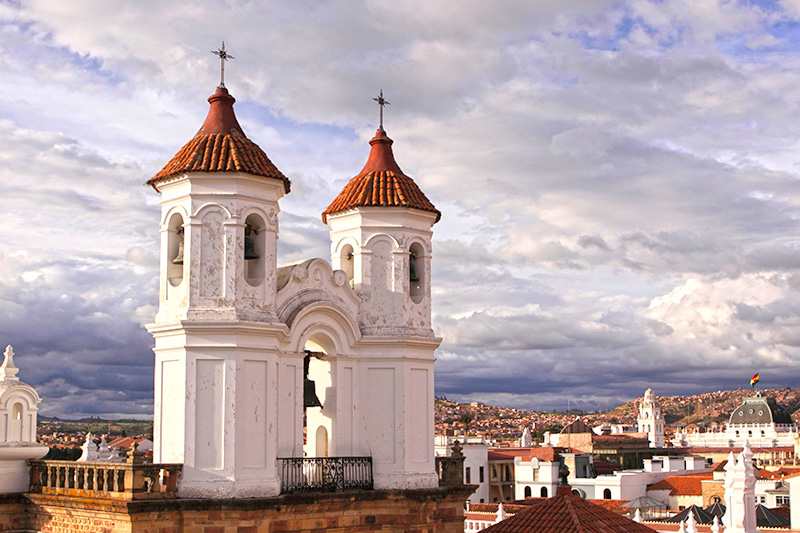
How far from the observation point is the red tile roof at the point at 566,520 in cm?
1706

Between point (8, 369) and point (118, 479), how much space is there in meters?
4.19

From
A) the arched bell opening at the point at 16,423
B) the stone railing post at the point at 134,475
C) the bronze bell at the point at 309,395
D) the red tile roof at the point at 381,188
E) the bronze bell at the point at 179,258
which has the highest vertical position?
the red tile roof at the point at 381,188

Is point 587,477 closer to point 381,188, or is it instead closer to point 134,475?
point 381,188

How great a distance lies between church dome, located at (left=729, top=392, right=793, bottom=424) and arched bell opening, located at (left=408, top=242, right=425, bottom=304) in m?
166

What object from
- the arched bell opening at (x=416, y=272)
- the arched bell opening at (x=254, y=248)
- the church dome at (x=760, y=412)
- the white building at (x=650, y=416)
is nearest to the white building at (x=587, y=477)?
the arched bell opening at (x=416, y=272)

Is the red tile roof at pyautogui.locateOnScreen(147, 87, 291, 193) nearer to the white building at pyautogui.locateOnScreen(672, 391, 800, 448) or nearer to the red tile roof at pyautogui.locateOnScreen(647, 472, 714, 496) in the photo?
the red tile roof at pyautogui.locateOnScreen(647, 472, 714, 496)

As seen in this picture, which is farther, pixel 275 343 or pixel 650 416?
pixel 650 416

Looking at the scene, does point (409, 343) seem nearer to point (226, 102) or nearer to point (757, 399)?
point (226, 102)

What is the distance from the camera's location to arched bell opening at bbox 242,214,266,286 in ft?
59.5

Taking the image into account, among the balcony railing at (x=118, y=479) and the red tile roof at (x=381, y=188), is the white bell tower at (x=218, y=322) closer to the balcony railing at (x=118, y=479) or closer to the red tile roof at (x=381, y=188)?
the balcony railing at (x=118, y=479)

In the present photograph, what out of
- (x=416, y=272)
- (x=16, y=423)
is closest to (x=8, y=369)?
(x=16, y=423)

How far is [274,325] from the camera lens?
57.9ft

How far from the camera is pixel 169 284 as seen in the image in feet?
58.4

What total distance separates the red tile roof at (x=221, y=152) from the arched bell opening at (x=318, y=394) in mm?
3515
